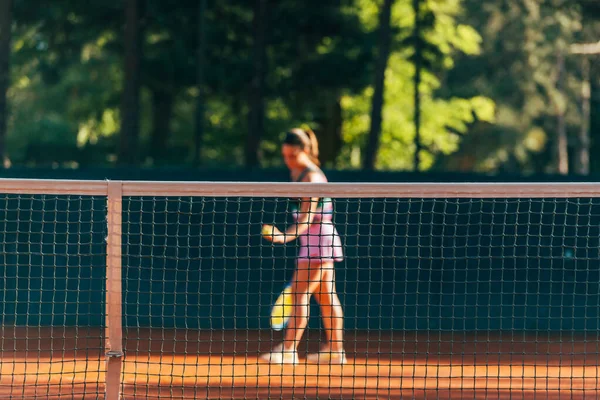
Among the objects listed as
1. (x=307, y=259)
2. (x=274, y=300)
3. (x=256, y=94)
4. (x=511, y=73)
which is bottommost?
(x=274, y=300)

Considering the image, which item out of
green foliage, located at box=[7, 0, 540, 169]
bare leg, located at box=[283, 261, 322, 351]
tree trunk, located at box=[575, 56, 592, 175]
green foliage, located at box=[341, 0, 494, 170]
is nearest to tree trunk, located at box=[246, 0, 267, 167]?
green foliage, located at box=[7, 0, 540, 169]

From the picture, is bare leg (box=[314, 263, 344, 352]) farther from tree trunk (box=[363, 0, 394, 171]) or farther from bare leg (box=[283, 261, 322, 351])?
tree trunk (box=[363, 0, 394, 171])

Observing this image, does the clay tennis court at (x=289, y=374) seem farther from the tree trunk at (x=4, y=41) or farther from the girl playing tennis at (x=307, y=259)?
the tree trunk at (x=4, y=41)

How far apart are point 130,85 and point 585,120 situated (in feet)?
130

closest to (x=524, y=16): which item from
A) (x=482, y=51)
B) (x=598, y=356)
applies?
(x=482, y=51)

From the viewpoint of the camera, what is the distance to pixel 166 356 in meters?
9.58

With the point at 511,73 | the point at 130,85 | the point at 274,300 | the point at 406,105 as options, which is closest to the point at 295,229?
the point at 274,300

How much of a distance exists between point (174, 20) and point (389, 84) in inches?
444

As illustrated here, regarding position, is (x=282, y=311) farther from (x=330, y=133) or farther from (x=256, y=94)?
(x=330, y=133)

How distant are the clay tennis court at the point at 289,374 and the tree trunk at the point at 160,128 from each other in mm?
21057

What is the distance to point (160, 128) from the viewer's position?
32500 millimetres

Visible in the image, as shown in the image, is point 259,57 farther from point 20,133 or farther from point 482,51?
point 482,51

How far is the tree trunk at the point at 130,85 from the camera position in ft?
67.4

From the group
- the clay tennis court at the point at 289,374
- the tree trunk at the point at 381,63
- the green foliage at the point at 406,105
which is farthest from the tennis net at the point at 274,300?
the green foliage at the point at 406,105
